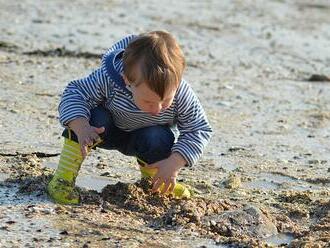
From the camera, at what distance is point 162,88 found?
380cm

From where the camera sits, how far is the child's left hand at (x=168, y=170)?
4.05 meters

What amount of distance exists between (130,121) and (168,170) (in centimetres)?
33

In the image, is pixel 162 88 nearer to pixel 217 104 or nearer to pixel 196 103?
pixel 196 103

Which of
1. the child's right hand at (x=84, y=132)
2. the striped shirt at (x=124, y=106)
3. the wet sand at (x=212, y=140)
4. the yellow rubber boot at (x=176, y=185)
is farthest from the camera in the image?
the yellow rubber boot at (x=176, y=185)

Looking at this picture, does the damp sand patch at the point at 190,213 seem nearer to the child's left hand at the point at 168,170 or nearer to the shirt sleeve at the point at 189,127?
the child's left hand at the point at 168,170

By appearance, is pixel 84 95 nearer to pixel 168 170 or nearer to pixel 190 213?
pixel 168 170

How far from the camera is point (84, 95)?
13.7 ft

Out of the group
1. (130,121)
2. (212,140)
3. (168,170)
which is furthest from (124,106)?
(212,140)

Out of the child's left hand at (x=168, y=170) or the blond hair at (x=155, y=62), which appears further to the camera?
the child's left hand at (x=168, y=170)

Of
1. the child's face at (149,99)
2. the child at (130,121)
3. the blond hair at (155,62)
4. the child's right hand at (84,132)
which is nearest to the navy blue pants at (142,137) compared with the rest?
the child at (130,121)

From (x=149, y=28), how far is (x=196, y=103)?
5.68 meters

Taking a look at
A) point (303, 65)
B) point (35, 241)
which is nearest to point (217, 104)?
point (303, 65)

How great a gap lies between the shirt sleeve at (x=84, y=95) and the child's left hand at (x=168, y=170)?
396 millimetres

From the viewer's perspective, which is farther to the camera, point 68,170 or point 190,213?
point 68,170
